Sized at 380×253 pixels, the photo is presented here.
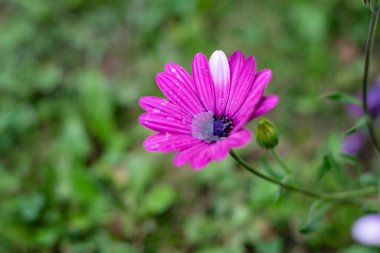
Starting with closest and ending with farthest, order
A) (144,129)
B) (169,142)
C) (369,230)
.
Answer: (169,142)
(369,230)
(144,129)

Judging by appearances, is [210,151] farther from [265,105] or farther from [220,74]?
[220,74]

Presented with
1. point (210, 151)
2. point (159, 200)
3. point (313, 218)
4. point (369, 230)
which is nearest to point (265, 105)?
point (210, 151)

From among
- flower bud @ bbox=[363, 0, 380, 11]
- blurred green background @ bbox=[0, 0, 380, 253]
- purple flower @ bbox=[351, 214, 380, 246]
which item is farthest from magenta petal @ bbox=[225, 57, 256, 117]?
purple flower @ bbox=[351, 214, 380, 246]

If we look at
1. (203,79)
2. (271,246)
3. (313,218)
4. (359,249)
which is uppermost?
(203,79)

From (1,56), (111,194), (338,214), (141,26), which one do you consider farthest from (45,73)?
(338,214)

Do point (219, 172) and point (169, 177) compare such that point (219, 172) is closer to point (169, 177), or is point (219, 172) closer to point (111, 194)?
point (169, 177)

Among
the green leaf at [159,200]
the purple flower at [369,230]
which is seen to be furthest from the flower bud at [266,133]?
the green leaf at [159,200]

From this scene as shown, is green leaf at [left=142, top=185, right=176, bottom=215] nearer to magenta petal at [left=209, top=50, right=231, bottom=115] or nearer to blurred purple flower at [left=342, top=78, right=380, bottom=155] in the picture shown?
blurred purple flower at [left=342, top=78, right=380, bottom=155]
